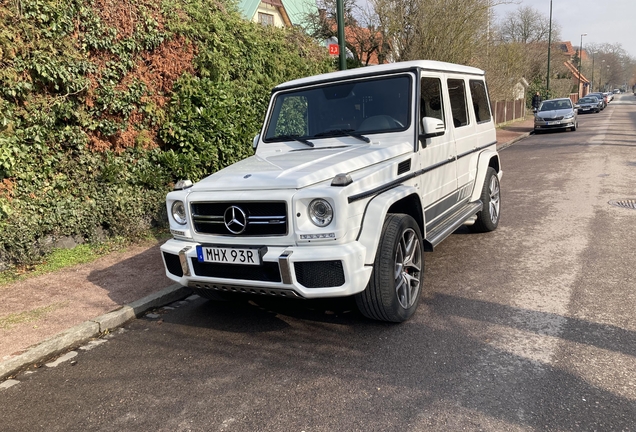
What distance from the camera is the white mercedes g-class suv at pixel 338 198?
351 cm

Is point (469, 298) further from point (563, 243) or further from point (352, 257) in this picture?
point (563, 243)

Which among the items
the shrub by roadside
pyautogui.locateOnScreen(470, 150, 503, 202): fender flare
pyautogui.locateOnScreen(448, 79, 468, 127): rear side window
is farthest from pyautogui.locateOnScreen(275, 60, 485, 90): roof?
the shrub by roadside

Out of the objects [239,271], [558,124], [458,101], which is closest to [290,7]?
[558,124]

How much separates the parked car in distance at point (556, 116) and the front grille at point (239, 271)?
23825mm

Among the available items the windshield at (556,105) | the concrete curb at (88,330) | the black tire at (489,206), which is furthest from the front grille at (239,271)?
the windshield at (556,105)

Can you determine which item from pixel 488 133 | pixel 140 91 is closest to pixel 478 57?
pixel 488 133

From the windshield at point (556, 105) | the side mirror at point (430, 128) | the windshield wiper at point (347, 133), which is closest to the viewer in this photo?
the side mirror at point (430, 128)

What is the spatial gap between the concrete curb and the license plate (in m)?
1.26

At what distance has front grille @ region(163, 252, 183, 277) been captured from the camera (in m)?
4.09

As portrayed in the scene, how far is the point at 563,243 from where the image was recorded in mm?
6152

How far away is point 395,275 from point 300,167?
3.67 ft

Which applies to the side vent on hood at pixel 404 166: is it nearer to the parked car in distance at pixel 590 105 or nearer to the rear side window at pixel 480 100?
the rear side window at pixel 480 100

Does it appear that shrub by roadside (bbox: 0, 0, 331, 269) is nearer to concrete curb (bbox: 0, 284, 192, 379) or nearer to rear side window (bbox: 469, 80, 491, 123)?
concrete curb (bbox: 0, 284, 192, 379)

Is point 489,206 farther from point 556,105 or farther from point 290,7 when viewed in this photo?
point 290,7
